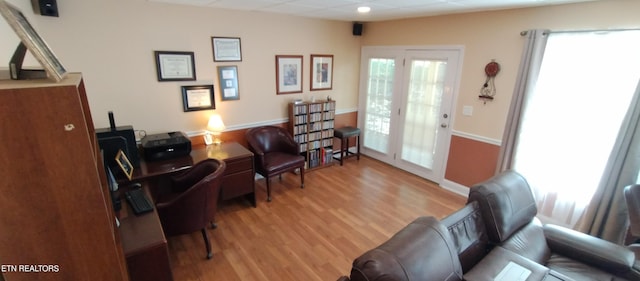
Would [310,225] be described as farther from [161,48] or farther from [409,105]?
[161,48]

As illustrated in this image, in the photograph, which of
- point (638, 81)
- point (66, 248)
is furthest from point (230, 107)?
point (638, 81)

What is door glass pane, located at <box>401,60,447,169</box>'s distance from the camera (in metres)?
3.87

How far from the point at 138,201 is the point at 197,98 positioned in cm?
163

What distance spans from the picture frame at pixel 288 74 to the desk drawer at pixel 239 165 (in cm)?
126

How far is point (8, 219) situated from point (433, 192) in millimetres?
3925

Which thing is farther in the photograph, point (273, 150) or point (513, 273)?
point (273, 150)

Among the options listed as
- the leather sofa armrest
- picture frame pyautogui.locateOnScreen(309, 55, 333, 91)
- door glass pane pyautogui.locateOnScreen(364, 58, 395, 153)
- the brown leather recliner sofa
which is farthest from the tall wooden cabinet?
door glass pane pyautogui.locateOnScreen(364, 58, 395, 153)

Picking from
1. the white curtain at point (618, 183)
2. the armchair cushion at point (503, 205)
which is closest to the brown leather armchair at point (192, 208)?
the armchair cushion at point (503, 205)

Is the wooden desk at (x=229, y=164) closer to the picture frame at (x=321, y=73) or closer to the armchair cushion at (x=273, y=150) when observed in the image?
the armchair cushion at (x=273, y=150)

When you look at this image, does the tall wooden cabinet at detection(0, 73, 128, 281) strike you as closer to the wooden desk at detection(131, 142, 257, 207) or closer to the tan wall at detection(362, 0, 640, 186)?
the wooden desk at detection(131, 142, 257, 207)

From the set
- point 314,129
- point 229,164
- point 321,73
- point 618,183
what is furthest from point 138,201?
point 618,183

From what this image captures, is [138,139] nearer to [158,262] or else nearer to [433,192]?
[158,262]

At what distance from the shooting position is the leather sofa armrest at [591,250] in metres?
1.83

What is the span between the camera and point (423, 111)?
4.10 m
